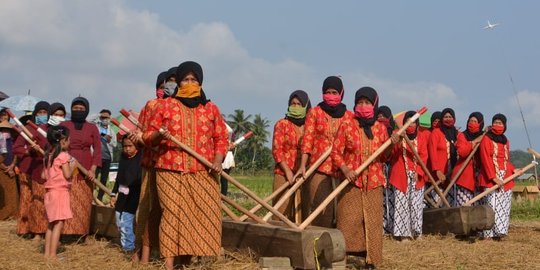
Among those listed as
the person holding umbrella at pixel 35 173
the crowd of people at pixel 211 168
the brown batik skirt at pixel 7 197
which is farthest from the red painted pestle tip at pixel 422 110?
the brown batik skirt at pixel 7 197

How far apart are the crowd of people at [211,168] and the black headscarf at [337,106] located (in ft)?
0.04

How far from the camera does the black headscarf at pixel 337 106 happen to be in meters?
8.38

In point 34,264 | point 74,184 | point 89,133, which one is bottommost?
point 34,264

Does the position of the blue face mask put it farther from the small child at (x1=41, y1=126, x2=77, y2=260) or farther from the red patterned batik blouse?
the red patterned batik blouse

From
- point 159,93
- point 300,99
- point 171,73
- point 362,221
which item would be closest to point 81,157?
point 159,93

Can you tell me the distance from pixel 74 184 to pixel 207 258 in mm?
2827

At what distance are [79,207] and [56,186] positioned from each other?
154 cm

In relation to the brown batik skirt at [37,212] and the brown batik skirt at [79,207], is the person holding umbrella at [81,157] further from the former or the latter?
the brown batik skirt at [37,212]

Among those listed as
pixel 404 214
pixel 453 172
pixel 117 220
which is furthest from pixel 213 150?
pixel 453 172

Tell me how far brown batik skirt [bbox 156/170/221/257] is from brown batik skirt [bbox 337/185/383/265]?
1.59m

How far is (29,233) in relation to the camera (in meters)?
10.0

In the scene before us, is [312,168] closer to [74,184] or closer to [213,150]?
[213,150]

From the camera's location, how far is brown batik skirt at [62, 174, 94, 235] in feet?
29.9

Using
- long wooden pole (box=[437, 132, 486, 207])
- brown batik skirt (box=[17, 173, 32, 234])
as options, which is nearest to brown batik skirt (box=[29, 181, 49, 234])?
brown batik skirt (box=[17, 173, 32, 234])
